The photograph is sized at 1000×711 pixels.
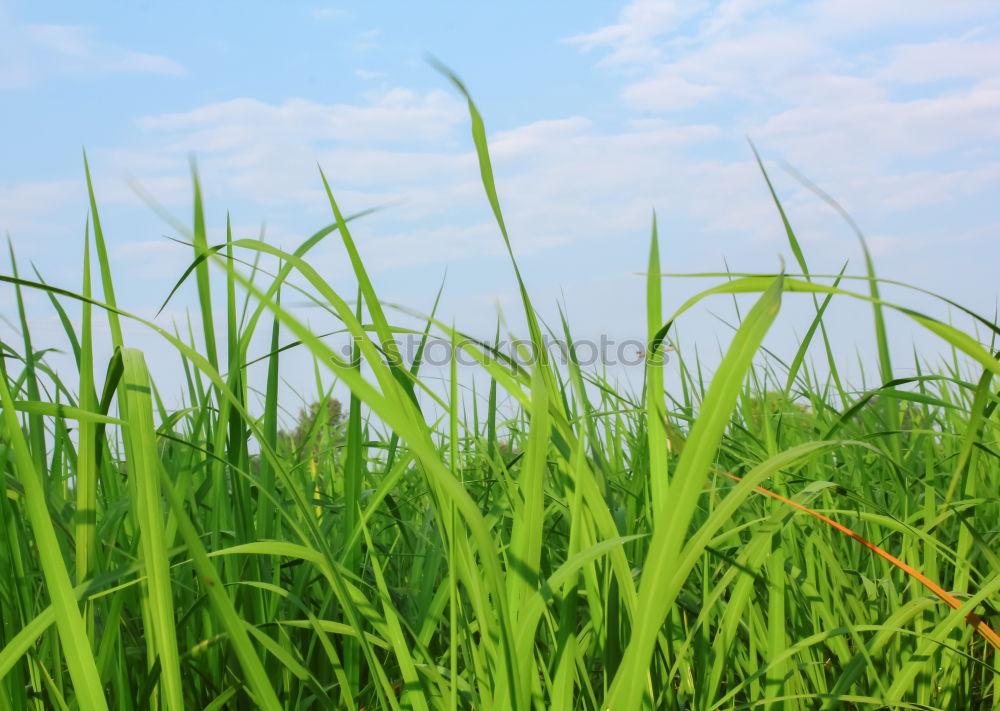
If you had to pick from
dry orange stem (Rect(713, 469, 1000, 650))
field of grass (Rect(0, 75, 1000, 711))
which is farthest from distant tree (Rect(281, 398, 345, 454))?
dry orange stem (Rect(713, 469, 1000, 650))

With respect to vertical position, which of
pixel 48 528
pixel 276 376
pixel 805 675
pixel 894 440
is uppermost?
pixel 276 376

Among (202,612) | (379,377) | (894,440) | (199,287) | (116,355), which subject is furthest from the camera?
(894,440)

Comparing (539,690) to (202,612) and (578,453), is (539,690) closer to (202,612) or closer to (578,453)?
(578,453)

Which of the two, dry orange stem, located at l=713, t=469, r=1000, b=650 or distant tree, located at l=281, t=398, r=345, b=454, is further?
distant tree, located at l=281, t=398, r=345, b=454

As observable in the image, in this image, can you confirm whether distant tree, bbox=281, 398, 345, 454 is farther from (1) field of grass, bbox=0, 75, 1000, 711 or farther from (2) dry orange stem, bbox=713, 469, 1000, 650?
(2) dry orange stem, bbox=713, 469, 1000, 650

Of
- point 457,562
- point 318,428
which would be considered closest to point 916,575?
point 457,562

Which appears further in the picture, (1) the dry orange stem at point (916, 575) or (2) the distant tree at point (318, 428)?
(2) the distant tree at point (318, 428)

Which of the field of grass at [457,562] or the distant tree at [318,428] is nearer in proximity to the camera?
the field of grass at [457,562]

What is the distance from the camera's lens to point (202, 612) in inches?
46.7

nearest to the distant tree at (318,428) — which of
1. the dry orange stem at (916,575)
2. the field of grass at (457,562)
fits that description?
the field of grass at (457,562)

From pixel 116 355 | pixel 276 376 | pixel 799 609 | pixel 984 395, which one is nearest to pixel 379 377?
pixel 116 355

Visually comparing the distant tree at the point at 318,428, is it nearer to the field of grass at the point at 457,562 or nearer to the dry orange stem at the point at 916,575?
the field of grass at the point at 457,562

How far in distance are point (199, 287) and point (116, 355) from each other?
0.28m

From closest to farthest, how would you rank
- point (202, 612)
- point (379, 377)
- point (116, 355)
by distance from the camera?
point (379, 377) → point (116, 355) → point (202, 612)
